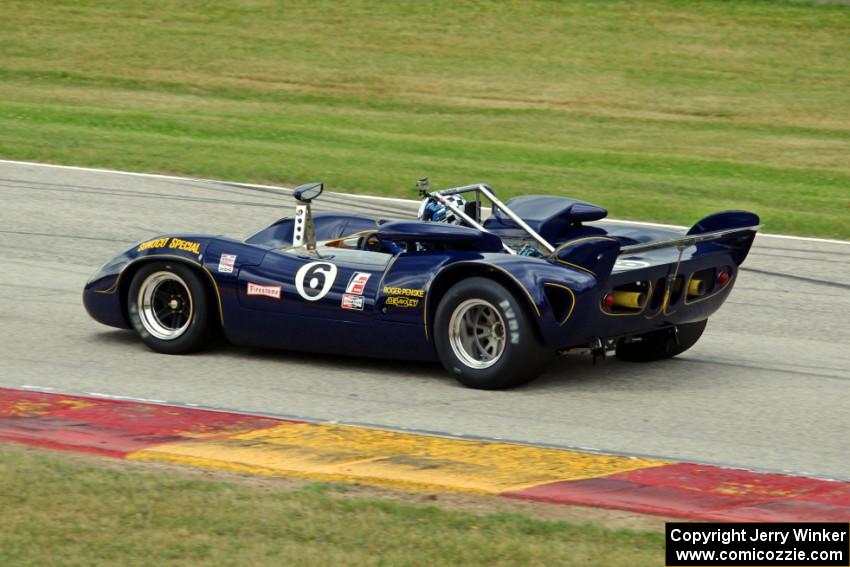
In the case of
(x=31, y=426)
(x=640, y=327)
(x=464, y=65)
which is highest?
(x=464, y=65)

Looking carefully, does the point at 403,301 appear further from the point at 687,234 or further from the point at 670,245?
the point at 687,234

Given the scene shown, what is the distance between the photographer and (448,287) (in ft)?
26.3

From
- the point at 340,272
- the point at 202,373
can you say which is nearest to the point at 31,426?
the point at 202,373

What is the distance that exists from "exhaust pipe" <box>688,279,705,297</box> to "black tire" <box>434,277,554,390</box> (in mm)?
1133

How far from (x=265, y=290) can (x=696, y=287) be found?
260cm

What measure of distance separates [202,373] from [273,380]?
442 millimetres

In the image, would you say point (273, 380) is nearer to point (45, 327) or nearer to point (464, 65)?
point (45, 327)

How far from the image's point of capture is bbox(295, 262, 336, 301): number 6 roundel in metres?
8.31

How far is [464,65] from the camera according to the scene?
27.3m

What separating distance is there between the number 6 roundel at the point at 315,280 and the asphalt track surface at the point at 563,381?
19.1 inches

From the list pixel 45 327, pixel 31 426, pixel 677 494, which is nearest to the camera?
pixel 677 494

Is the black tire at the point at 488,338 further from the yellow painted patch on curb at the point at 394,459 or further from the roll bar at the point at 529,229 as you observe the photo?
the yellow painted patch on curb at the point at 394,459

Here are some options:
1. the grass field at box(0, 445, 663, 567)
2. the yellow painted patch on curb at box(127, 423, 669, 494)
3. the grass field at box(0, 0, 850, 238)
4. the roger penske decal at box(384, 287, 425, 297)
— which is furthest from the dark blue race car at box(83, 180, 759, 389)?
the grass field at box(0, 0, 850, 238)

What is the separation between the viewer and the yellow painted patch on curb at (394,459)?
6.21 meters
